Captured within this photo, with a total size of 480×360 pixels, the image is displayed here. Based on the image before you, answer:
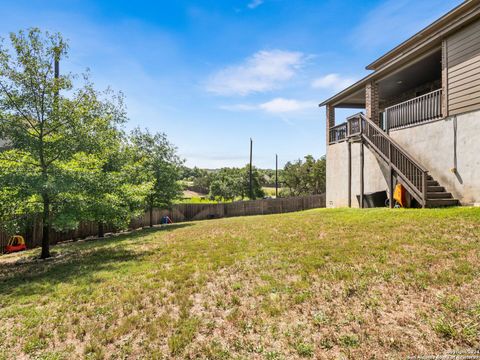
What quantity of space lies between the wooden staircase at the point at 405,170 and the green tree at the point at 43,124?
32.2ft

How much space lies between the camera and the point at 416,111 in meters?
9.80

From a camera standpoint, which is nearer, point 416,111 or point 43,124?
point 43,124

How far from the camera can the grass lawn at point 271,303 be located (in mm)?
2641

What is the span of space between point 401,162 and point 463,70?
10.3ft

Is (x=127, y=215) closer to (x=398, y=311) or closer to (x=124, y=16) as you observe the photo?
(x=124, y=16)

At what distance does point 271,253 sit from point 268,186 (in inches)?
2609

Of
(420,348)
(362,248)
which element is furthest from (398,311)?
(362,248)

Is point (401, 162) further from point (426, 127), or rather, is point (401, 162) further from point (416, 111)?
point (416, 111)

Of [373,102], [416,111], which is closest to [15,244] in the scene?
[373,102]

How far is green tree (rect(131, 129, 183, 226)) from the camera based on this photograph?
16.8 m

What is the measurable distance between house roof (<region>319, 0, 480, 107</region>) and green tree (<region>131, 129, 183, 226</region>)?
33.4 ft

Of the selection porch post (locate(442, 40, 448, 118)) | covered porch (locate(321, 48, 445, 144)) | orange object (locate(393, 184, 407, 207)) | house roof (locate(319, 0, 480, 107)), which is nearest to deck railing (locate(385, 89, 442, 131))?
covered porch (locate(321, 48, 445, 144))

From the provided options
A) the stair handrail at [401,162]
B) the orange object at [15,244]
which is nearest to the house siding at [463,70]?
the stair handrail at [401,162]

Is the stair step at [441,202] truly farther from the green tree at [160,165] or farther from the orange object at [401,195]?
the green tree at [160,165]
